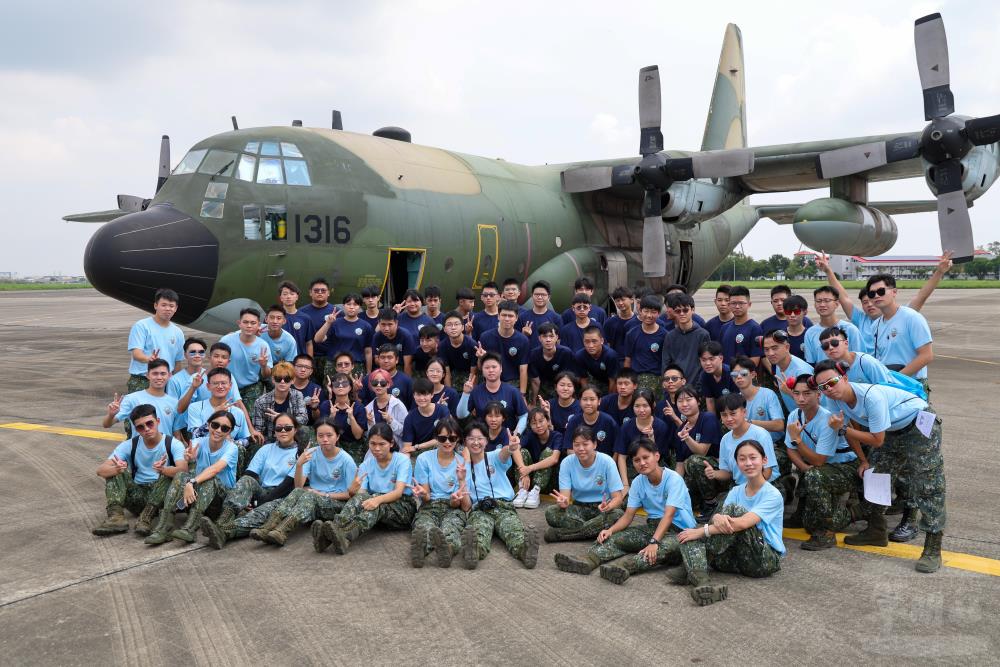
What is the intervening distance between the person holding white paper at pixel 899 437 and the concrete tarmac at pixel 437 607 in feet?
1.13

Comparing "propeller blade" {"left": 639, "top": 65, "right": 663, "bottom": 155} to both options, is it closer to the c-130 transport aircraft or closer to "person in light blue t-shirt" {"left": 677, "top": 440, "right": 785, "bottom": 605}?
the c-130 transport aircraft

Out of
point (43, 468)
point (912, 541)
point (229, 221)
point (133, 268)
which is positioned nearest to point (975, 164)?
point (912, 541)

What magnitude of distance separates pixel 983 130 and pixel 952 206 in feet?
4.44

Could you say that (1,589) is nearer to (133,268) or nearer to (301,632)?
(301,632)

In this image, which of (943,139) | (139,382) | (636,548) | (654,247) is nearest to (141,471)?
(139,382)

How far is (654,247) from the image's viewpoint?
15375 mm

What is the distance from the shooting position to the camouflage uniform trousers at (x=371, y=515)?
5.88m

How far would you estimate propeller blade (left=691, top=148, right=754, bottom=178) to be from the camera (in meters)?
14.7

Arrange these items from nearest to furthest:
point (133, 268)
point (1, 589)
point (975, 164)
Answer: point (1, 589)
point (133, 268)
point (975, 164)

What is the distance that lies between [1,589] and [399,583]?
2661 millimetres

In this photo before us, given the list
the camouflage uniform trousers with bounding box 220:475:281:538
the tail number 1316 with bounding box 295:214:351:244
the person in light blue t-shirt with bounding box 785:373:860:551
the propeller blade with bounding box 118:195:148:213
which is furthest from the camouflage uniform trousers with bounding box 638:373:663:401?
the propeller blade with bounding box 118:195:148:213

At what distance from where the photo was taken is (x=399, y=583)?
5.02m

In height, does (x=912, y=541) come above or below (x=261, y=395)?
below

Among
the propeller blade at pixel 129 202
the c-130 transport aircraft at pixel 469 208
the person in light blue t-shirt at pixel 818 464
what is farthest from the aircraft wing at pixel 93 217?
the person in light blue t-shirt at pixel 818 464
